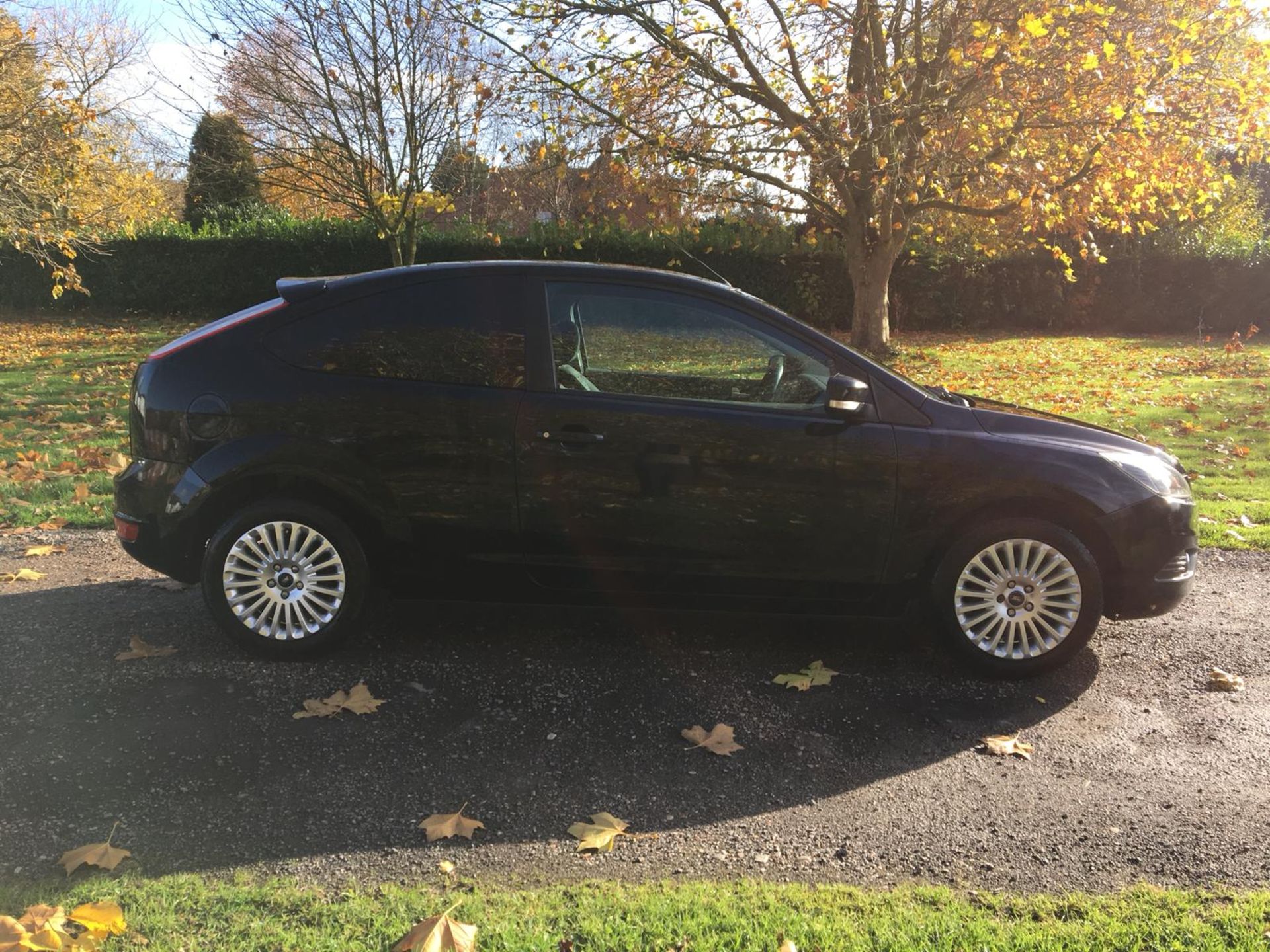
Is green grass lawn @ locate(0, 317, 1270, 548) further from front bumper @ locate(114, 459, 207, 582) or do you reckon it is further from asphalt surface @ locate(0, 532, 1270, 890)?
asphalt surface @ locate(0, 532, 1270, 890)

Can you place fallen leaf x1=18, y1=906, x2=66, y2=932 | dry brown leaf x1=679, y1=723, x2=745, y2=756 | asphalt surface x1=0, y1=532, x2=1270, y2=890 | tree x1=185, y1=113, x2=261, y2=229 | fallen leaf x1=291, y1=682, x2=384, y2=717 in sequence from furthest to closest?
tree x1=185, y1=113, x2=261, y2=229 → fallen leaf x1=291, y1=682, x2=384, y2=717 → dry brown leaf x1=679, y1=723, x2=745, y2=756 → asphalt surface x1=0, y1=532, x2=1270, y2=890 → fallen leaf x1=18, y1=906, x2=66, y2=932

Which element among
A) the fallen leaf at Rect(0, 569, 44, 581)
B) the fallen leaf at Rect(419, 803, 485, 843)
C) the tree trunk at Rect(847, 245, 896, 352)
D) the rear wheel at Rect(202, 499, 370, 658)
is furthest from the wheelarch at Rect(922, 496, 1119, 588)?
the tree trunk at Rect(847, 245, 896, 352)

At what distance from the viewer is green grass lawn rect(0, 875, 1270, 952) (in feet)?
8.20

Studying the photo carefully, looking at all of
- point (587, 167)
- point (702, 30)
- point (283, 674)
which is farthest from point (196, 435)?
point (587, 167)

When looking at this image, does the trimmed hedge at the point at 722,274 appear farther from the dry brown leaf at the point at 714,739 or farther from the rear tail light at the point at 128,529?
the dry brown leaf at the point at 714,739

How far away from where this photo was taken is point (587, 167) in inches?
582

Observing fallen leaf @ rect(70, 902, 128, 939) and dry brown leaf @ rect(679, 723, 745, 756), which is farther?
dry brown leaf @ rect(679, 723, 745, 756)

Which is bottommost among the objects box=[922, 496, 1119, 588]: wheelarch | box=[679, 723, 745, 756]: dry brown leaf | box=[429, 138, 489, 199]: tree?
box=[679, 723, 745, 756]: dry brown leaf

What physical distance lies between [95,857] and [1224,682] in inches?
182

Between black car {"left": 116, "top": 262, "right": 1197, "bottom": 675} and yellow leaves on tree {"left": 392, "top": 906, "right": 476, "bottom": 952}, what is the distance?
1.90 meters

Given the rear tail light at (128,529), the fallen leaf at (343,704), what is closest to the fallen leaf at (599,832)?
the fallen leaf at (343,704)

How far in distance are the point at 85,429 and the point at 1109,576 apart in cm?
937

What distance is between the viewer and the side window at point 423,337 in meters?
4.22

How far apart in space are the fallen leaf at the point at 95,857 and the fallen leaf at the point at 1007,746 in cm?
304
